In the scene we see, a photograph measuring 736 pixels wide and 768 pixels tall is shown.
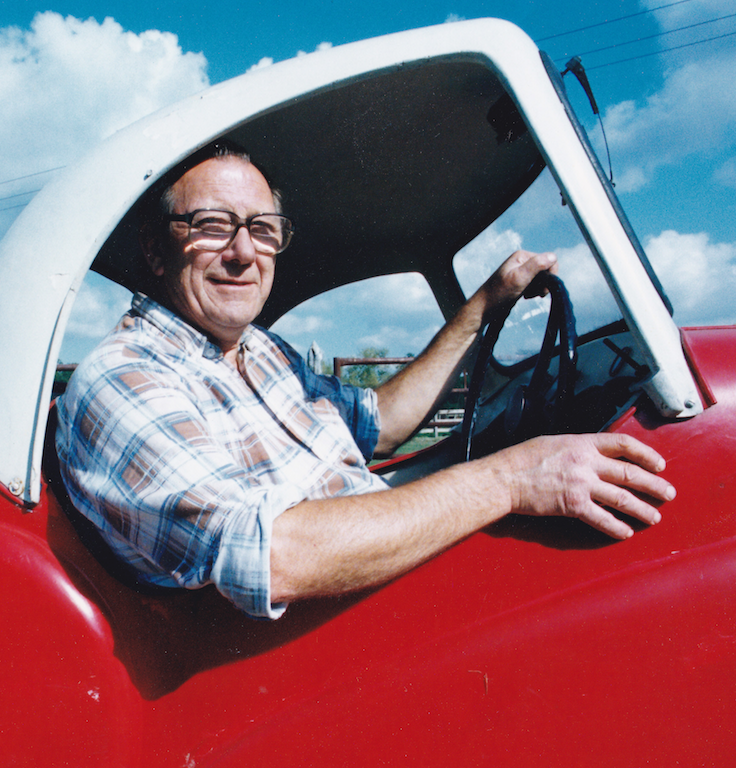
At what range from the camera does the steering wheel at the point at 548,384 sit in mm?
1245

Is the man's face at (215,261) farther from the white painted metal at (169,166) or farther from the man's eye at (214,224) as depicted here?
the white painted metal at (169,166)

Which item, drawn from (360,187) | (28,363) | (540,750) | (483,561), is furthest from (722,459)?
(360,187)

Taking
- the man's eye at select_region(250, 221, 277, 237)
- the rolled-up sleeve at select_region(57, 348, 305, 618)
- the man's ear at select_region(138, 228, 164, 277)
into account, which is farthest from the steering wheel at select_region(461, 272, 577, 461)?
the man's ear at select_region(138, 228, 164, 277)

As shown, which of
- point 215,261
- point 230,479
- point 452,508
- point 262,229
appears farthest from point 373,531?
point 262,229

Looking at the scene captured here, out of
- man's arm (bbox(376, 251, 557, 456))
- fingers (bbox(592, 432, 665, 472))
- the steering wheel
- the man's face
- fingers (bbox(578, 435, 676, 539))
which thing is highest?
the man's face

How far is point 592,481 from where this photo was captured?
97 cm

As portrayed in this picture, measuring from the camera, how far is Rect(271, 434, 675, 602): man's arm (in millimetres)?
898

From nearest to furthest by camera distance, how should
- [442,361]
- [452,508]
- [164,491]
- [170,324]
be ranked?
[164,491], [452,508], [170,324], [442,361]

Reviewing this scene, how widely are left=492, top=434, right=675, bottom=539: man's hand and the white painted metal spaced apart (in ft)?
0.42

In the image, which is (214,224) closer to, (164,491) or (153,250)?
(153,250)

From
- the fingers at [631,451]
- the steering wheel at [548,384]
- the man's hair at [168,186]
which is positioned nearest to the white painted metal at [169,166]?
the fingers at [631,451]

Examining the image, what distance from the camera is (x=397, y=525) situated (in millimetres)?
958

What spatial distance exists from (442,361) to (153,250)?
1.03 metres

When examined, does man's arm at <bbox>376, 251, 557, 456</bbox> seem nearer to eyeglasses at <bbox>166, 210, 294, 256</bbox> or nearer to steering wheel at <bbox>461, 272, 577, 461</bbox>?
steering wheel at <bbox>461, 272, 577, 461</bbox>
